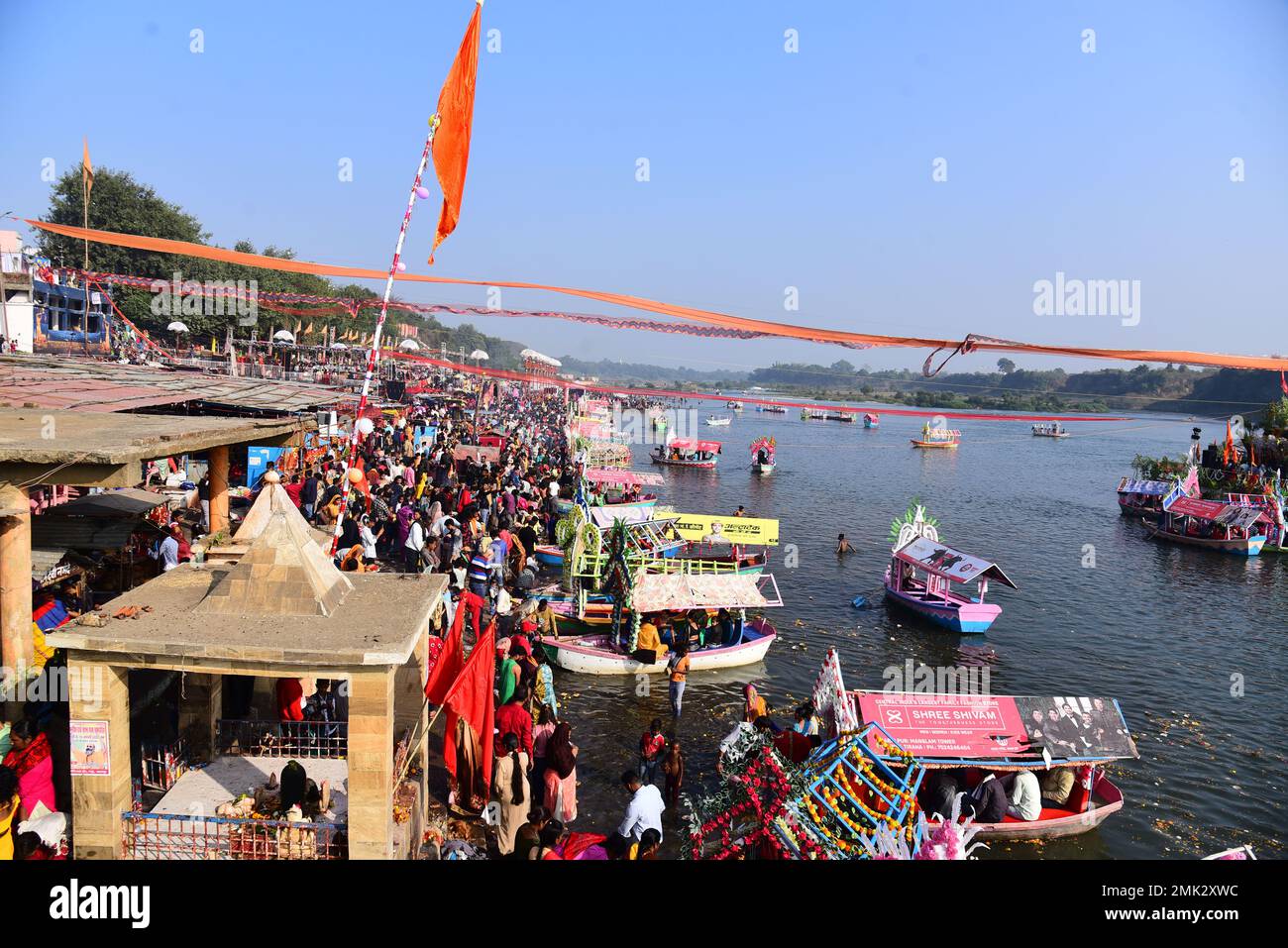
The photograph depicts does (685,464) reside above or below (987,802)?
above

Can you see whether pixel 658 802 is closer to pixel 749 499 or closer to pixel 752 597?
pixel 752 597

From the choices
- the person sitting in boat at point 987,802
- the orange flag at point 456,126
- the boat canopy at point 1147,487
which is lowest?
the person sitting in boat at point 987,802

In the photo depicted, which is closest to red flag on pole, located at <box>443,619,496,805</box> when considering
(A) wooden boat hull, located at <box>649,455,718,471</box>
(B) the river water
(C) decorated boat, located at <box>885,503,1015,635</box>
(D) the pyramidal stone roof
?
(D) the pyramidal stone roof

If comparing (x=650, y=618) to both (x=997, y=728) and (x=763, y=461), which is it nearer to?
(x=997, y=728)

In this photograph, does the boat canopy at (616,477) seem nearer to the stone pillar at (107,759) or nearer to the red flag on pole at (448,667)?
the red flag on pole at (448,667)

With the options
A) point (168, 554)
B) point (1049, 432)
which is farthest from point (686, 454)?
point (1049, 432)

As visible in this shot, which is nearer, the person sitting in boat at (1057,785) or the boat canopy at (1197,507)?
the person sitting in boat at (1057,785)

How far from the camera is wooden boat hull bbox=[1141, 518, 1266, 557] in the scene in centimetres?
3139

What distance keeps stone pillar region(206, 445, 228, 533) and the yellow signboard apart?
10236mm

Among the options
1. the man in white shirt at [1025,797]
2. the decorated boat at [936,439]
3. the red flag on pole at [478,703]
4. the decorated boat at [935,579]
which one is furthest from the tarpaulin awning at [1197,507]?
the decorated boat at [936,439]

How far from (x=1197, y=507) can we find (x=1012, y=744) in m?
29.2

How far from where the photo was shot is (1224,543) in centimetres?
3203

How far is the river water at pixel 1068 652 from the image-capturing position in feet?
39.1

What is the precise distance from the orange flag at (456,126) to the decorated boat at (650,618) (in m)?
7.73
